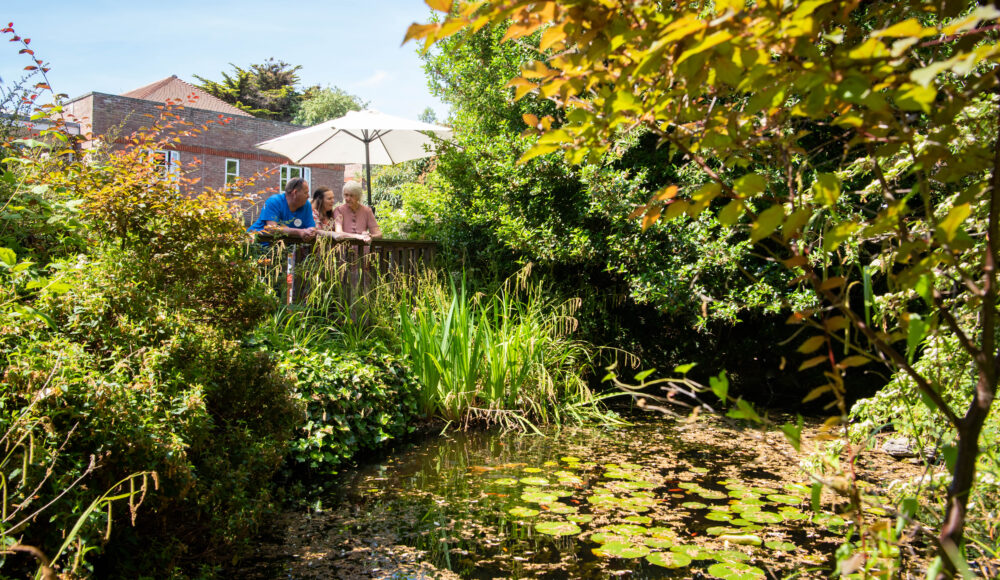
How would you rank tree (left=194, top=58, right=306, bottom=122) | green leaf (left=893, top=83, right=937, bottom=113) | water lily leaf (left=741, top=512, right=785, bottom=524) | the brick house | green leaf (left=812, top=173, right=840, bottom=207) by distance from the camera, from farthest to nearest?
tree (left=194, top=58, right=306, bottom=122)
the brick house
water lily leaf (left=741, top=512, right=785, bottom=524)
green leaf (left=812, top=173, right=840, bottom=207)
green leaf (left=893, top=83, right=937, bottom=113)

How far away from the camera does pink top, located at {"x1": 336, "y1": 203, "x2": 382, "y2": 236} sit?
734 cm

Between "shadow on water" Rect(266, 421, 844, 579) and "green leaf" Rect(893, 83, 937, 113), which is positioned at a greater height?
"green leaf" Rect(893, 83, 937, 113)

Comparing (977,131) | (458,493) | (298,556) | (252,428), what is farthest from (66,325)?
(977,131)

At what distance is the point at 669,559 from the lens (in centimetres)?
274

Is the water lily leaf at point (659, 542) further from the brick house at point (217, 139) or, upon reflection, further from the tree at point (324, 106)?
the tree at point (324, 106)

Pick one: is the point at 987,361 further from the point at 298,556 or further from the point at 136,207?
the point at 136,207

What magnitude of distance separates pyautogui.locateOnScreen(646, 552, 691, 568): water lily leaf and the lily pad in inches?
4.2

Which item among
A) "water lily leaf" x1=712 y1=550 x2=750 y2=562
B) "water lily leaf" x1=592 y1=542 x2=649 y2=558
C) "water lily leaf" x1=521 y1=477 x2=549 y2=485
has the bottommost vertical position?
"water lily leaf" x1=521 y1=477 x2=549 y2=485

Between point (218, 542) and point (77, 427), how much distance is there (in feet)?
2.71

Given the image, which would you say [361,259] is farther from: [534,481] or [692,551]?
[692,551]

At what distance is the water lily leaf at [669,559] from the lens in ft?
8.85

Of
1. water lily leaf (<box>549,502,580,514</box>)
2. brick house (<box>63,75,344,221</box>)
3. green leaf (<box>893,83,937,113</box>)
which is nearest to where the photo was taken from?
green leaf (<box>893,83,937,113</box>)

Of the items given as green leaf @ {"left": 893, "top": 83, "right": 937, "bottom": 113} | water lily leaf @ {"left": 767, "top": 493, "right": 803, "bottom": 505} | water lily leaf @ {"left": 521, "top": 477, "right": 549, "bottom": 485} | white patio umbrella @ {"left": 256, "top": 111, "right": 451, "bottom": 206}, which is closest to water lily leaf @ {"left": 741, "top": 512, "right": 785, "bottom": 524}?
water lily leaf @ {"left": 767, "top": 493, "right": 803, "bottom": 505}

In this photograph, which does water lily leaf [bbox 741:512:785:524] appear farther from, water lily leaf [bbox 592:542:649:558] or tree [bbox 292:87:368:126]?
tree [bbox 292:87:368:126]
